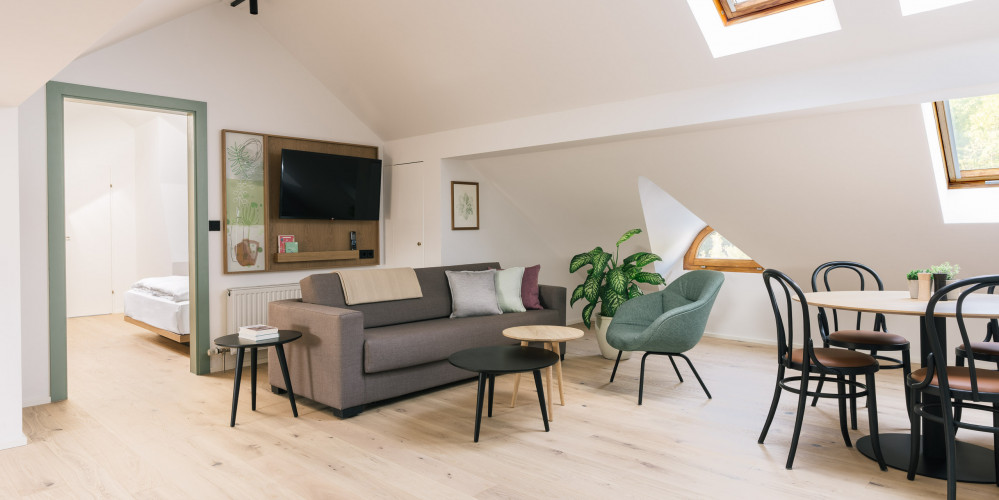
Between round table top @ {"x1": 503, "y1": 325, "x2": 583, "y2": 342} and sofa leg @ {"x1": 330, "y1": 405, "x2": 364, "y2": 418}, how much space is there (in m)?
1.00

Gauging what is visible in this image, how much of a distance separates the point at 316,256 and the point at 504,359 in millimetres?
2822

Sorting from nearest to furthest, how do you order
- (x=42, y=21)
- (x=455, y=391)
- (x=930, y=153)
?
1. (x=42, y=21)
2. (x=930, y=153)
3. (x=455, y=391)

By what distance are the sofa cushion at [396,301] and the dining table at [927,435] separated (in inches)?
105

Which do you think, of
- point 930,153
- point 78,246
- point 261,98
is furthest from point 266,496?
point 78,246

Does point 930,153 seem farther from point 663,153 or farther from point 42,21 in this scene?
point 42,21

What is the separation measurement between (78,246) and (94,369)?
Answer: 378 centimetres

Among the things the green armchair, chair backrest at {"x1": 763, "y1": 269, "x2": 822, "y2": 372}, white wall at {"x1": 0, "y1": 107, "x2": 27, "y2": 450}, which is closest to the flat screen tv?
white wall at {"x1": 0, "y1": 107, "x2": 27, "y2": 450}

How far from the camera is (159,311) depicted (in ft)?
18.4

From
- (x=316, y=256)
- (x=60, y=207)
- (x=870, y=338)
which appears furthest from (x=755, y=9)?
(x=60, y=207)

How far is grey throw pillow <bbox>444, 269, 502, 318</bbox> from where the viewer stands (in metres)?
4.57

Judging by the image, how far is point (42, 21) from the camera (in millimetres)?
1654

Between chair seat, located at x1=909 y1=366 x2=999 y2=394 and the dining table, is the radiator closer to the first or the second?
the dining table

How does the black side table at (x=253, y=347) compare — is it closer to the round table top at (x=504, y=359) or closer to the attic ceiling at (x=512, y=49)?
the round table top at (x=504, y=359)

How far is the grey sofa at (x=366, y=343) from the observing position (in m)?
3.50
